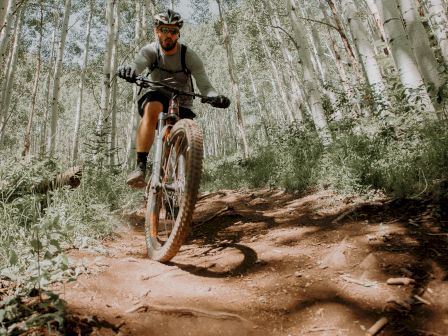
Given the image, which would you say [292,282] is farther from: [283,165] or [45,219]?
[283,165]

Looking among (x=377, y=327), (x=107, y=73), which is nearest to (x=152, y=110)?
(x=377, y=327)

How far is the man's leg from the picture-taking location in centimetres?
354

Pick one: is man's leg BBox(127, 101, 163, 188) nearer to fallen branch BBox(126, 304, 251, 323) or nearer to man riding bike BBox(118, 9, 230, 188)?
man riding bike BBox(118, 9, 230, 188)

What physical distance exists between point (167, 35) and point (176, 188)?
1567mm

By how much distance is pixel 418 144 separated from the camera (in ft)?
12.6

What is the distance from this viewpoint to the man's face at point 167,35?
3.29 m

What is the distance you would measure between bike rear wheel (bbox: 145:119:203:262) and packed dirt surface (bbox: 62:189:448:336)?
213 mm

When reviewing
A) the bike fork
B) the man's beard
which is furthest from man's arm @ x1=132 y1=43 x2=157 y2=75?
the bike fork

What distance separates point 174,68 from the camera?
143 inches

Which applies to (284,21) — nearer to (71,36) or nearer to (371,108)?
(71,36)

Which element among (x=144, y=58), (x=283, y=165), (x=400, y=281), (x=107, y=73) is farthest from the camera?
(x=107, y=73)

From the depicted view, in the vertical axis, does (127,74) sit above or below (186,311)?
above

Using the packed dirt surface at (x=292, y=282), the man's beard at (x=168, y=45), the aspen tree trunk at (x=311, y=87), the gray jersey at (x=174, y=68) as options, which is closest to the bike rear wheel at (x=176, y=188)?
the packed dirt surface at (x=292, y=282)

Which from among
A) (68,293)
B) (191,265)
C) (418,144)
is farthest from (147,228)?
(418,144)
